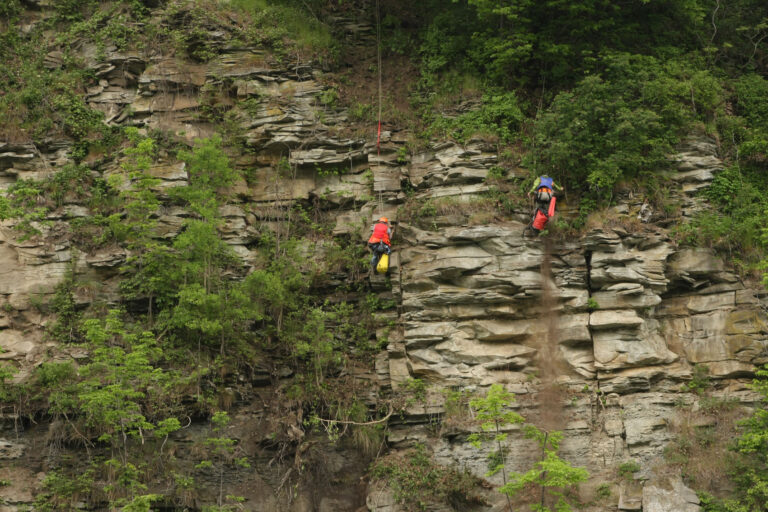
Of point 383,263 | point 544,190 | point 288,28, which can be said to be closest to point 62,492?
point 383,263

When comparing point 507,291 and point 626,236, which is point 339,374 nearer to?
point 507,291

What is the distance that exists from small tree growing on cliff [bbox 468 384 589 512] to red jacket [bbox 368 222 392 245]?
401cm

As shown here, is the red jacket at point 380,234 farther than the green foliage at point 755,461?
Yes

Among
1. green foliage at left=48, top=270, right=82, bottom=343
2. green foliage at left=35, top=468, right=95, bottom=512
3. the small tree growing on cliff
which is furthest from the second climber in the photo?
green foliage at left=35, top=468, right=95, bottom=512

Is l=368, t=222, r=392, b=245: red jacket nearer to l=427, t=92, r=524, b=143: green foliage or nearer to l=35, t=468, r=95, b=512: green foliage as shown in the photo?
l=427, t=92, r=524, b=143: green foliage

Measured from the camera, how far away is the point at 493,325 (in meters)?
16.0

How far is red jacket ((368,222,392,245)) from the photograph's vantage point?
1673 centimetres

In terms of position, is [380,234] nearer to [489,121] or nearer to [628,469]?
[489,121]

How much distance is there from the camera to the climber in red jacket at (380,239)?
54.9 feet

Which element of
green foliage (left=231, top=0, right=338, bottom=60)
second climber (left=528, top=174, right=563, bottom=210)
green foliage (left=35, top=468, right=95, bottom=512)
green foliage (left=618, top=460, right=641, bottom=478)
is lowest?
green foliage (left=35, top=468, right=95, bottom=512)

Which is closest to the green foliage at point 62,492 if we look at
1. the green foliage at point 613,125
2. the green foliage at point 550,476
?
the green foliage at point 550,476

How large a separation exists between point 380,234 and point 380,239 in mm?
107

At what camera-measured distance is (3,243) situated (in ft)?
55.9

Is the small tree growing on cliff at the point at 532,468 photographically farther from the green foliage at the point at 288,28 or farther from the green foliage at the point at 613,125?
the green foliage at the point at 288,28
